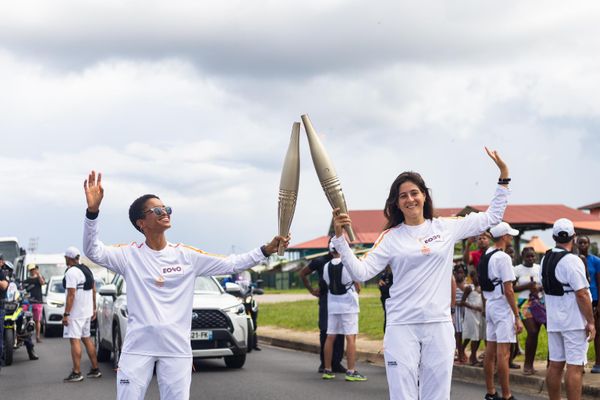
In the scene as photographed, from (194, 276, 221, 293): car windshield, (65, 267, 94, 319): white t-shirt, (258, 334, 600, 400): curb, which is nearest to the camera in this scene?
(258, 334, 600, 400): curb

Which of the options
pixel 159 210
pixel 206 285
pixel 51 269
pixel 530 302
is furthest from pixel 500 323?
pixel 51 269

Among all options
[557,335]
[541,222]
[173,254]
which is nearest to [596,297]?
[557,335]

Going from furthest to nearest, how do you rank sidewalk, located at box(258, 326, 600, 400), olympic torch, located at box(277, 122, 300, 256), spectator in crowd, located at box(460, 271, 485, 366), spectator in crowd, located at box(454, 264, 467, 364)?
spectator in crowd, located at box(454, 264, 467, 364)
spectator in crowd, located at box(460, 271, 485, 366)
sidewalk, located at box(258, 326, 600, 400)
olympic torch, located at box(277, 122, 300, 256)

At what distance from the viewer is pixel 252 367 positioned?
548 inches

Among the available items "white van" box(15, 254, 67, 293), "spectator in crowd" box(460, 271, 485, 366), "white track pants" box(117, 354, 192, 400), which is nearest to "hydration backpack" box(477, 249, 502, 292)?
"spectator in crowd" box(460, 271, 485, 366)

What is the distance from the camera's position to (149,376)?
5.52 meters

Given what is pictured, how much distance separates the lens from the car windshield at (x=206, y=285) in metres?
14.2

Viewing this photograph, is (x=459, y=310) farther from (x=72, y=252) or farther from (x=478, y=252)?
(x=72, y=252)

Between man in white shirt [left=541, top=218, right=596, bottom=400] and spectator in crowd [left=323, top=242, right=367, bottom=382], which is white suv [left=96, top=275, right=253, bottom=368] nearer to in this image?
spectator in crowd [left=323, top=242, right=367, bottom=382]

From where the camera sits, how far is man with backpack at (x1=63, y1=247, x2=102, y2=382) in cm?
1227

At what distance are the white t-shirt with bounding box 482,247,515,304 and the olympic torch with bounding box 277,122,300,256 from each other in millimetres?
4239

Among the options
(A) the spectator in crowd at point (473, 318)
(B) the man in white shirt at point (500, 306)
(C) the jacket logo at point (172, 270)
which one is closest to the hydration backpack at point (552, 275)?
(B) the man in white shirt at point (500, 306)

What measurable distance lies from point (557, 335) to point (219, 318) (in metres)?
6.20

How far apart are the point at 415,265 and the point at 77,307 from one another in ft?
26.1
